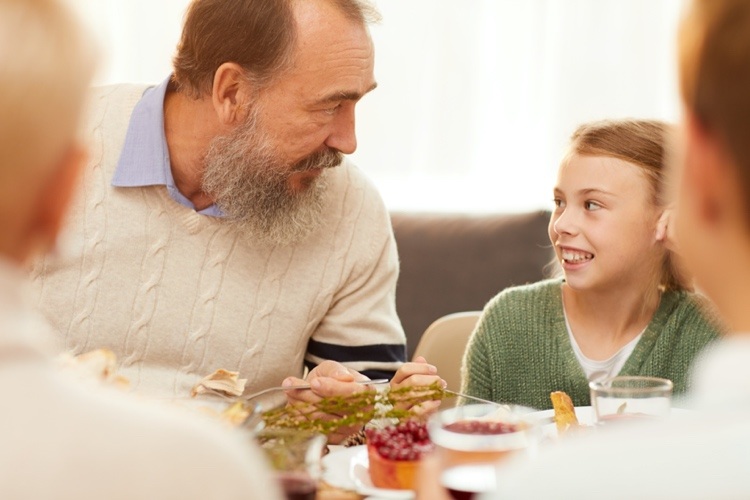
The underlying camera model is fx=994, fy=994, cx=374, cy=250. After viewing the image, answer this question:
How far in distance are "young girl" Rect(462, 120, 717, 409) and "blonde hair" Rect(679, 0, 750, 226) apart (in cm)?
161

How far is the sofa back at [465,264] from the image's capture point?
339 cm

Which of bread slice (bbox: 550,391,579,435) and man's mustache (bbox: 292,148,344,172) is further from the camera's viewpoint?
man's mustache (bbox: 292,148,344,172)

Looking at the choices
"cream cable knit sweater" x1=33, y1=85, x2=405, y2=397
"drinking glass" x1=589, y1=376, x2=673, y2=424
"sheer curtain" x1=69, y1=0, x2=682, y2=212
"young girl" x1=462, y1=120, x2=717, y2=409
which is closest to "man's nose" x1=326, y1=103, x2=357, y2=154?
"cream cable knit sweater" x1=33, y1=85, x2=405, y2=397

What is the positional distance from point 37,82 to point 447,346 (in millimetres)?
2061

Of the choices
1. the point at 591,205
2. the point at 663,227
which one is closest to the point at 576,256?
the point at 591,205

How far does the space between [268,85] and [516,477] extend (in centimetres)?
166

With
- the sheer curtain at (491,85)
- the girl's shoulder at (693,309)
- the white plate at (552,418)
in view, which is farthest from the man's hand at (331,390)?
the sheer curtain at (491,85)

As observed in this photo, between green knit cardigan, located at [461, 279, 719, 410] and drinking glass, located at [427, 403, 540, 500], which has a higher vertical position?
drinking glass, located at [427, 403, 540, 500]

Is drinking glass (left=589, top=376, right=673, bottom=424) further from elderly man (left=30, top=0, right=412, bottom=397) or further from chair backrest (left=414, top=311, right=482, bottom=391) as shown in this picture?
chair backrest (left=414, top=311, right=482, bottom=391)

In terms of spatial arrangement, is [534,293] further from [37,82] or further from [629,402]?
[37,82]

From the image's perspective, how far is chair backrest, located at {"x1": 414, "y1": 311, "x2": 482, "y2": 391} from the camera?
106 inches

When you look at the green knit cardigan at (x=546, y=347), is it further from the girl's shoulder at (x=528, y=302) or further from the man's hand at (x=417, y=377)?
the man's hand at (x=417, y=377)

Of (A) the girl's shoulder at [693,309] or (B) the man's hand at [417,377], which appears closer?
(B) the man's hand at [417,377]

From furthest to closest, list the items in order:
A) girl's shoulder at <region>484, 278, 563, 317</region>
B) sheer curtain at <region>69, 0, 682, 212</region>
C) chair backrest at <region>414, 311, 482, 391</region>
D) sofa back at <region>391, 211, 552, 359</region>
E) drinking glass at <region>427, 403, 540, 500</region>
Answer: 1. sheer curtain at <region>69, 0, 682, 212</region>
2. sofa back at <region>391, 211, 552, 359</region>
3. chair backrest at <region>414, 311, 482, 391</region>
4. girl's shoulder at <region>484, 278, 563, 317</region>
5. drinking glass at <region>427, 403, 540, 500</region>
